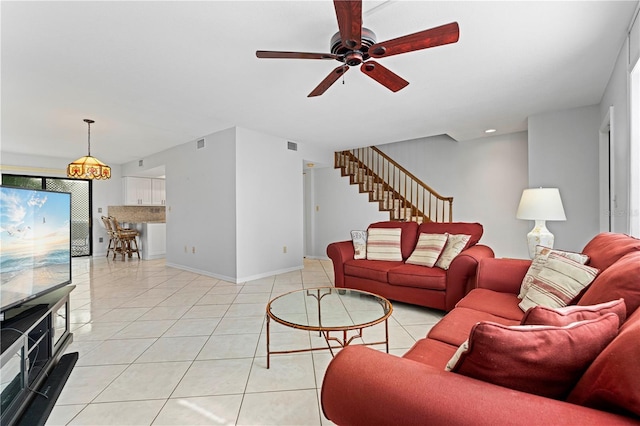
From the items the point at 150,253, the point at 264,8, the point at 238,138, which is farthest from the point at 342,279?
the point at 150,253

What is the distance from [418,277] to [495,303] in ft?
3.55

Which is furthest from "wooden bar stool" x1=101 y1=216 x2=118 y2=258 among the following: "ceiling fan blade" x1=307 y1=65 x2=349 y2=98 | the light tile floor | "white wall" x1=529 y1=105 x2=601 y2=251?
"white wall" x1=529 y1=105 x2=601 y2=251

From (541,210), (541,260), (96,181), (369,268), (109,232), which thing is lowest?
(369,268)

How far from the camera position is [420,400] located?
0.74 meters

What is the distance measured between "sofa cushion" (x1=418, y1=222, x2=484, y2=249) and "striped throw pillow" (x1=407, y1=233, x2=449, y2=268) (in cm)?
12

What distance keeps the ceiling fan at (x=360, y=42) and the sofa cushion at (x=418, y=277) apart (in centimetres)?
198

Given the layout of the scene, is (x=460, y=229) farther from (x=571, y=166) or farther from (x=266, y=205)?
(x=266, y=205)

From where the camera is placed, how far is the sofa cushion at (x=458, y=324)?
1.52 meters

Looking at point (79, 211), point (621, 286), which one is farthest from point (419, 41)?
point (79, 211)

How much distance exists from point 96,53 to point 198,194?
2.95 m

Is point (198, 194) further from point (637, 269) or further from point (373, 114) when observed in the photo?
point (637, 269)

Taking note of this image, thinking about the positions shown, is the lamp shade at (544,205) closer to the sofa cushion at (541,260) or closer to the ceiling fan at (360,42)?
the sofa cushion at (541,260)

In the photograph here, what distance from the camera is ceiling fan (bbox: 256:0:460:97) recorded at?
61.4 inches

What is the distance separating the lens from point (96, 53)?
7.85ft
